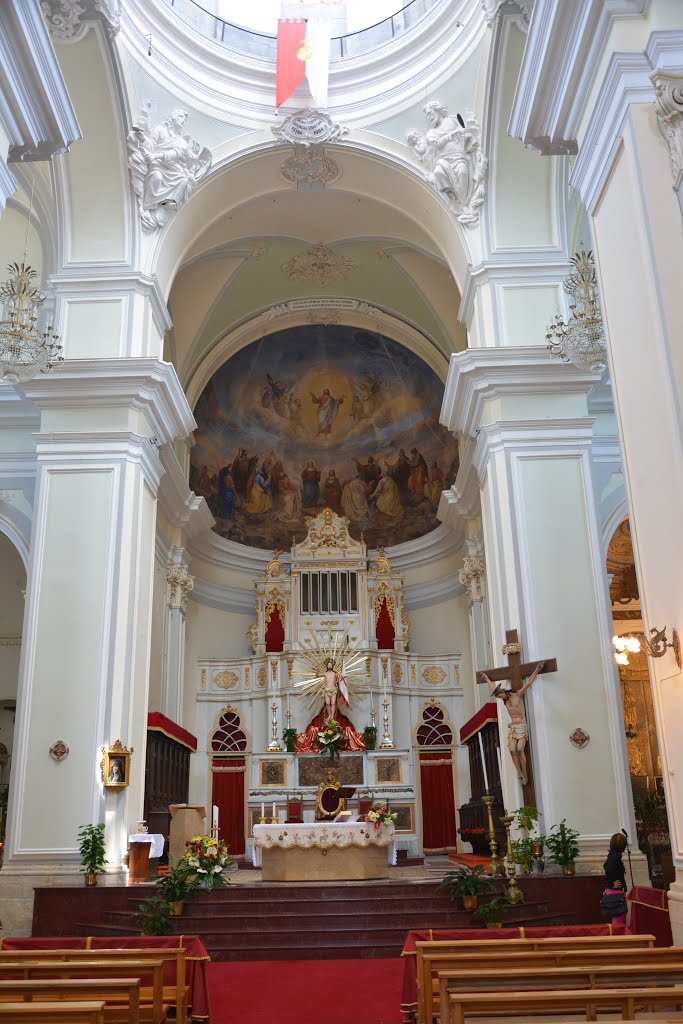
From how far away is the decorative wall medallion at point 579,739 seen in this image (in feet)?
36.5

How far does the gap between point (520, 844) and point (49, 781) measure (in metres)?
5.56

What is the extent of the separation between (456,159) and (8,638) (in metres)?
10.8

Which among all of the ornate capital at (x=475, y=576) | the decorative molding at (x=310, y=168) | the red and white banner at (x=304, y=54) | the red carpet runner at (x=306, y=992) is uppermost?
the red and white banner at (x=304, y=54)

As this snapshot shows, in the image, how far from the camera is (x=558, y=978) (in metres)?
4.84

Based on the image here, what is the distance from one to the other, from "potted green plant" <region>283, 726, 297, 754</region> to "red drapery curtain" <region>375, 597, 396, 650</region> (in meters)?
2.61

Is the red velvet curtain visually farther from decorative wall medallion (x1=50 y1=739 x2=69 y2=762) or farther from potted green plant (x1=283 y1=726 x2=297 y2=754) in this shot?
decorative wall medallion (x1=50 y1=739 x2=69 y2=762)

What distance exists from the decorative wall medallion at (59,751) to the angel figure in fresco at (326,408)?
11.7 m

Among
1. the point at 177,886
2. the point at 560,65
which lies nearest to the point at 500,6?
the point at 560,65

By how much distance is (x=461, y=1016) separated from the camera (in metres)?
4.16

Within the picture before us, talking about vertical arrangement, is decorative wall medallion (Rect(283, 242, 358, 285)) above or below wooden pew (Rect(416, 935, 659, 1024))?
above

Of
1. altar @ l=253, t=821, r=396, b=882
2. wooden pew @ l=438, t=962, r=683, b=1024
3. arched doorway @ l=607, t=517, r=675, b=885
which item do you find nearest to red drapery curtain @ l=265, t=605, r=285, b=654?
arched doorway @ l=607, t=517, r=675, b=885

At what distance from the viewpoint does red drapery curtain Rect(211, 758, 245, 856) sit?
61.1ft

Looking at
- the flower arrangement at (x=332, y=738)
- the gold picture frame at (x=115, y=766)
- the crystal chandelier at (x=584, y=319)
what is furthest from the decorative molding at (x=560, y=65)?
the flower arrangement at (x=332, y=738)

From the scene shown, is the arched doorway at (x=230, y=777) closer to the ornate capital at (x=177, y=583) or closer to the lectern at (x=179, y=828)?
the ornate capital at (x=177, y=583)
